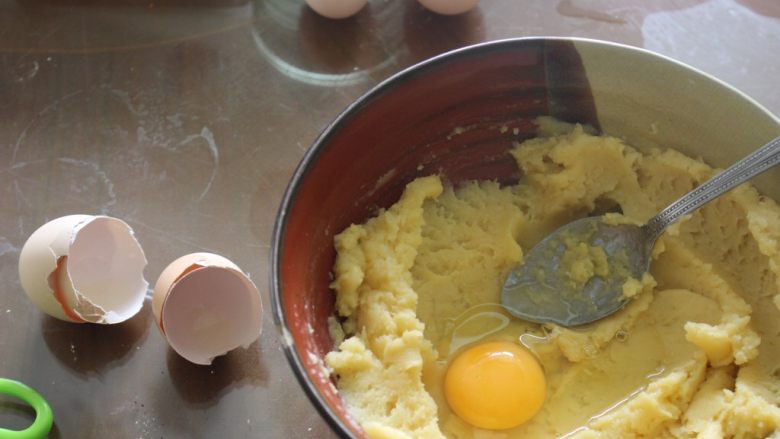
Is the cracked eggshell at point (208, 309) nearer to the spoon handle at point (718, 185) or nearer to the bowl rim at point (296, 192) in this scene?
the bowl rim at point (296, 192)

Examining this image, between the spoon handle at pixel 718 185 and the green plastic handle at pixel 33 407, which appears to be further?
the green plastic handle at pixel 33 407

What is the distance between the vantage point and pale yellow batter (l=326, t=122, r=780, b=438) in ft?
4.79

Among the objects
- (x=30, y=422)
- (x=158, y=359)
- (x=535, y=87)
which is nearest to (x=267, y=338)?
(x=158, y=359)

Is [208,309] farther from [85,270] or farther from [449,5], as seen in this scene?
[449,5]

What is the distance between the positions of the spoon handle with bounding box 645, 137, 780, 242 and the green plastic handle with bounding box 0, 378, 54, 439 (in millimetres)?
1328

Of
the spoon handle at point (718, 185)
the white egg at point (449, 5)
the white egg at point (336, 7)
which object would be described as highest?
the spoon handle at point (718, 185)

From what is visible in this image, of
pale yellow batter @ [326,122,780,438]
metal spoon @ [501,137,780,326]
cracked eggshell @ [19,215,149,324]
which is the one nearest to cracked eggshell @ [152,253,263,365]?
cracked eggshell @ [19,215,149,324]

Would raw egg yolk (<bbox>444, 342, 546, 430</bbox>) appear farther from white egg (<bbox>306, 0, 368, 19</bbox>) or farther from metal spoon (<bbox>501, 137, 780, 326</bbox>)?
white egg (<bbox>306, 0, 368, 19</bbox>)

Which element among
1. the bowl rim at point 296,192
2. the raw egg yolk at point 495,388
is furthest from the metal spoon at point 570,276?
the bowl rim at point 296,192

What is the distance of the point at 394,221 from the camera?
1.63 meters

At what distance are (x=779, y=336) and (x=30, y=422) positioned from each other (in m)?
1.55

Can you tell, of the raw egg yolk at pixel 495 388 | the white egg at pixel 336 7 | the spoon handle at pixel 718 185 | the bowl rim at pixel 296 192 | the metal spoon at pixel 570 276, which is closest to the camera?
the bowl rim at pixel 296 192

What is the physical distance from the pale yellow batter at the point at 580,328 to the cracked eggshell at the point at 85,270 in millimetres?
497

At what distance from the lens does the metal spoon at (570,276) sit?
1667 mm
